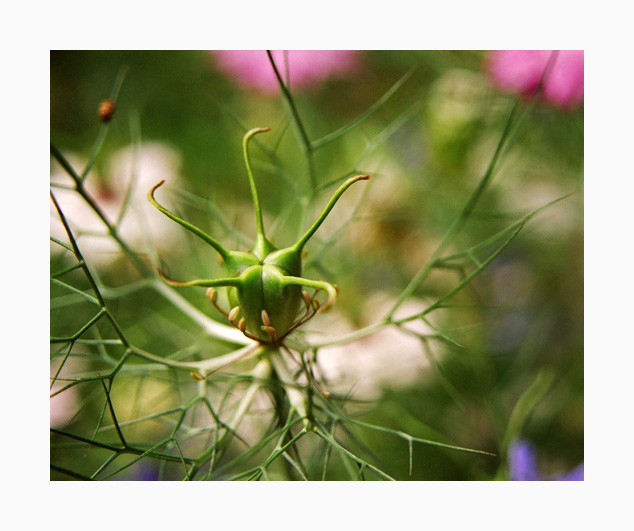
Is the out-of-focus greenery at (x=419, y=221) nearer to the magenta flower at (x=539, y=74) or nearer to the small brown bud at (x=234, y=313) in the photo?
the magenta flower at (x=539, y=74)

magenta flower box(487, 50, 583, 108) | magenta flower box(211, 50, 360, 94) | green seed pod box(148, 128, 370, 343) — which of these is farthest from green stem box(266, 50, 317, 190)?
magenta flower box(211, 50, 360, 94)

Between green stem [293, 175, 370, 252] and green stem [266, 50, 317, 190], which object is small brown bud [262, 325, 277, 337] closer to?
green stem [293, 175, 370, 252]

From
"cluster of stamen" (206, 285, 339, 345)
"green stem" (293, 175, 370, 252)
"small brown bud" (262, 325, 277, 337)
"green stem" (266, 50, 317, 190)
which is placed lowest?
"small brown bud" (262, 325, 277, 337)

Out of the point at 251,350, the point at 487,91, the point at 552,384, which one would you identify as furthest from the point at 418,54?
the point at 251,350

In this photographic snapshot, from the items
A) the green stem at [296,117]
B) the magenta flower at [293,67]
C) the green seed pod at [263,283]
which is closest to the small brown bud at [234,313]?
the green seed pod at [263,283]

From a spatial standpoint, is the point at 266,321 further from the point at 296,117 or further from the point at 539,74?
the point at 539,74

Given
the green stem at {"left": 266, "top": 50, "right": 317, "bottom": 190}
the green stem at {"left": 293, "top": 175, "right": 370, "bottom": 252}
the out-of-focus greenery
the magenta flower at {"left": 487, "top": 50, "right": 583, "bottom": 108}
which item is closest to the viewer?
the green stem at {"left": 293, "top": 175, "right": 370, "bottom": 252}

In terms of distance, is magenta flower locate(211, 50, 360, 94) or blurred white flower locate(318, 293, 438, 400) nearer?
blurred white flower locate(318, 293, 438, 400)

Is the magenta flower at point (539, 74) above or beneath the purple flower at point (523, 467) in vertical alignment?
above
